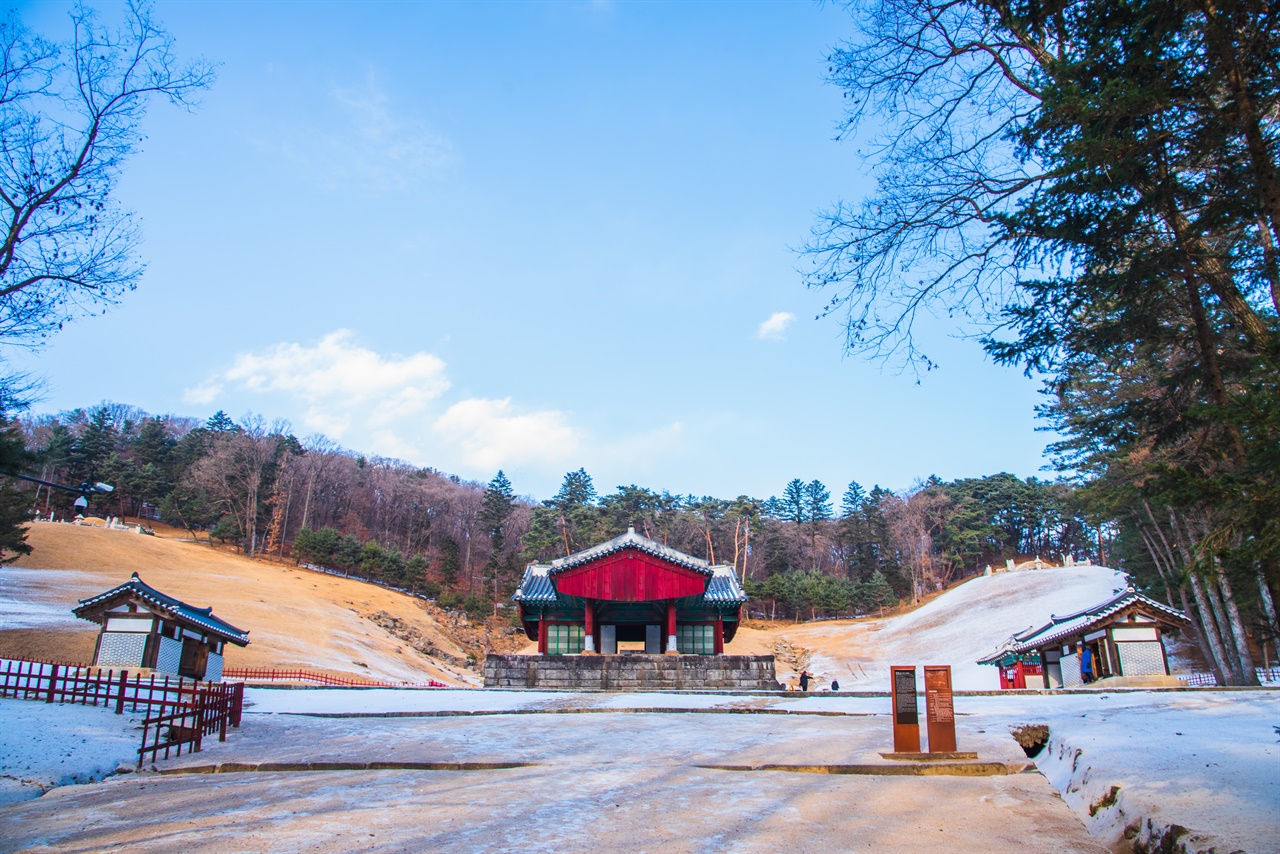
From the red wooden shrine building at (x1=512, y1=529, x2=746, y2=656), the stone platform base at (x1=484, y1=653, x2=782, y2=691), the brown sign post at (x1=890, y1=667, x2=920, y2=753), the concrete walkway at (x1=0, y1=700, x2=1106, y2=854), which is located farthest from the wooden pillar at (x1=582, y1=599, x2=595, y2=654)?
the brown sign post at (x1=890, y1=667, x2=920, y2=753)

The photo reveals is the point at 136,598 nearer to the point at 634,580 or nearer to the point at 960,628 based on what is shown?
the point at 634,580

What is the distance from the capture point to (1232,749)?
22.0 ft

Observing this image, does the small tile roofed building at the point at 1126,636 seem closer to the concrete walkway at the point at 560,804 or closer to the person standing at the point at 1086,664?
the person standing at the point at 1086,664

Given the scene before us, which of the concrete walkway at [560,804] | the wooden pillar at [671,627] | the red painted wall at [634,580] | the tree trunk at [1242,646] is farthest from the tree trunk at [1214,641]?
the concrete walkway at [560,804]

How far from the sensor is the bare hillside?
38906mm

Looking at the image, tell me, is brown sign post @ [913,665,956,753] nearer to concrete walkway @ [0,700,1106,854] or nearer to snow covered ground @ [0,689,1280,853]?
concrete walkway @ [0,700,1106,854]

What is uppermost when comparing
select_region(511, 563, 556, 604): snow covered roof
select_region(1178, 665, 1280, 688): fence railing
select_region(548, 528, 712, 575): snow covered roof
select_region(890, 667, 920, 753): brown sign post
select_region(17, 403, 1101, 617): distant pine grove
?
select_region(17, 403, 1101, 617): distant pine grove

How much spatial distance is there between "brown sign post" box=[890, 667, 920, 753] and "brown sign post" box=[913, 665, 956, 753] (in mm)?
180

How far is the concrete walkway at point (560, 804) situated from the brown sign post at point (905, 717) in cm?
43

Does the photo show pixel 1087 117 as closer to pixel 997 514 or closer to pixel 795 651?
pixel 795 651

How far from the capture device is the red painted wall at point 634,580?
93.9 ft

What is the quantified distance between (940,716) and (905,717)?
42 centimetres

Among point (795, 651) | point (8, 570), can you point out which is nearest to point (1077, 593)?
point (795, 651)

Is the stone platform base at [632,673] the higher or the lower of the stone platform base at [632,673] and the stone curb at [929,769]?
the lower
